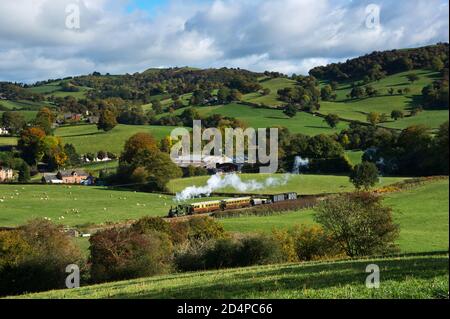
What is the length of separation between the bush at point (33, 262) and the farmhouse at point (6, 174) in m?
39.5

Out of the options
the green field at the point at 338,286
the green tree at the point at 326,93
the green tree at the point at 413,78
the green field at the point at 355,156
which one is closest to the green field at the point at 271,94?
the green tree at the point at 326,93

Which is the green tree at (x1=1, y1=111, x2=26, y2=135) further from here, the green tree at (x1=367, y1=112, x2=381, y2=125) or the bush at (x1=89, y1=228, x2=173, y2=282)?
the bush at (x1=89, y1=228, x2=173, y2=282)

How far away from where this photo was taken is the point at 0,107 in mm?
138750

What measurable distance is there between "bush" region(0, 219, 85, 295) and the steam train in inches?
860

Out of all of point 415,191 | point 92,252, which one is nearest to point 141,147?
point 415,191

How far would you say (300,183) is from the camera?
249 ft

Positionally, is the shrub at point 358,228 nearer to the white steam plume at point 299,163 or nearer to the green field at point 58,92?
the white steam plume at point 299,163

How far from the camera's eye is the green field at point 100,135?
10781cm

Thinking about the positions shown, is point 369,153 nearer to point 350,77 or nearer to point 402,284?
point 402,284

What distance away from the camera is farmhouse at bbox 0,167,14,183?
233 feet

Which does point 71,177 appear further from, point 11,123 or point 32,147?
point 11,123

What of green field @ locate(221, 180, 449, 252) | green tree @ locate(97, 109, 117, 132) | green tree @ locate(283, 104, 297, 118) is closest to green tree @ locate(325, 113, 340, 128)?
green tree @ locate(283, 104, 297, 118)

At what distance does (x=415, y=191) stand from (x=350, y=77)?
116351 mm
